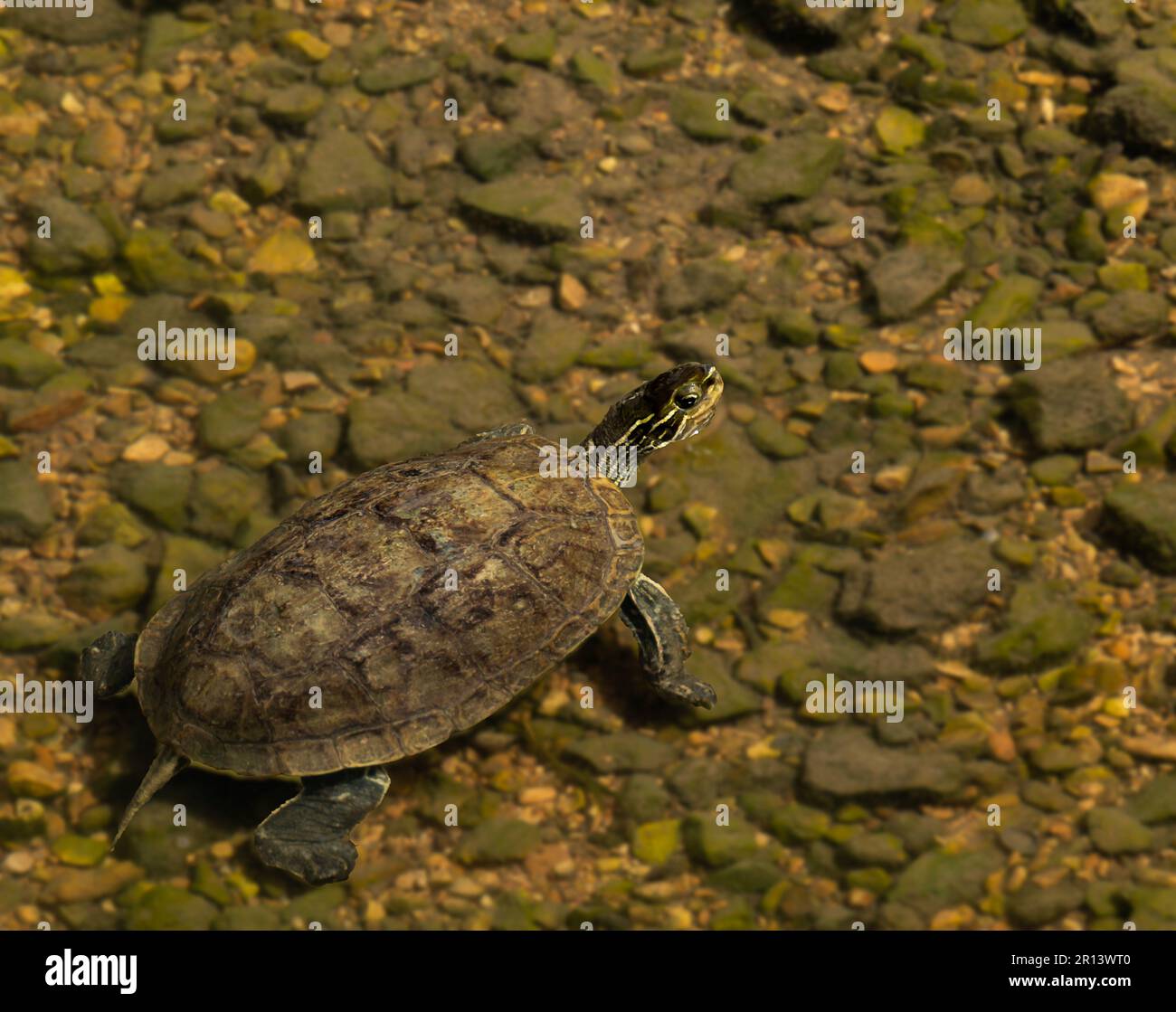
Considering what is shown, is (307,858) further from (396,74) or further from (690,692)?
(396,74)

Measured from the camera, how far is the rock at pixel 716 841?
5031 mm

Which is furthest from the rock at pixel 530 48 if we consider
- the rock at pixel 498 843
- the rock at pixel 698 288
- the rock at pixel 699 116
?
the rock at pixel 498 843

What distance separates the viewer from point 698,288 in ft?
21.9

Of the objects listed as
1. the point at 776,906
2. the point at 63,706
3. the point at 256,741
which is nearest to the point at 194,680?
the point at 256,741

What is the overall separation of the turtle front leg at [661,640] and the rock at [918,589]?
0.88 meters

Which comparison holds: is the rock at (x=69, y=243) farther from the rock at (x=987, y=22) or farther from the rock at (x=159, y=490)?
the rock at (x=987, y=22)

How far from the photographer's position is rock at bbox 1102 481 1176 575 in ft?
18.6

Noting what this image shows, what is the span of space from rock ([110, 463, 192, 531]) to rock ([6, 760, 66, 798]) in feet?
4.45

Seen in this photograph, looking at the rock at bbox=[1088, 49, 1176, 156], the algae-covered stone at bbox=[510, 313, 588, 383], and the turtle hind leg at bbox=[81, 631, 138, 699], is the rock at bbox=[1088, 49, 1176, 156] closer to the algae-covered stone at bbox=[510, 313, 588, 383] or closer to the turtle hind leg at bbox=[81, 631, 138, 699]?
the algae-covered stone at bbox=[510, 313, 588, 383]

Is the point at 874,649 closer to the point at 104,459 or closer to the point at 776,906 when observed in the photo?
the point at 776,906

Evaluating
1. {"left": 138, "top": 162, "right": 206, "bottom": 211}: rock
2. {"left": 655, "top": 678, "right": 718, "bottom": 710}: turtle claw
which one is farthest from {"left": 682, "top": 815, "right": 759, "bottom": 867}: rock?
{"left": 138, "top": 162, "right": 206, "bottom": 211}: rock

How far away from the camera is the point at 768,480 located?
610 cm

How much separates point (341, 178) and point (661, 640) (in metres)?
3.71

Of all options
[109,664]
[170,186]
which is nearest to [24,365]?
[170,186]
